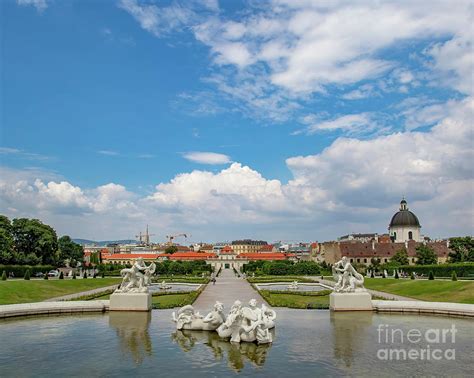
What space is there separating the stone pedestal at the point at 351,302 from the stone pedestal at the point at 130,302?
10922mm

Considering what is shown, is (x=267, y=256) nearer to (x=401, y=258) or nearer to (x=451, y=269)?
(x=401, y=258)

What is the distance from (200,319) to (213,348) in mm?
3350

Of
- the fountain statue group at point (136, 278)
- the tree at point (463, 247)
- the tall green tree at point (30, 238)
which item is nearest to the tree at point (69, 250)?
the tall green tree at point (30, 238)

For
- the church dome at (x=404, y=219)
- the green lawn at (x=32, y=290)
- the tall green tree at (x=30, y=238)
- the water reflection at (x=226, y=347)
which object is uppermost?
the church dome at (x=404, y=219)

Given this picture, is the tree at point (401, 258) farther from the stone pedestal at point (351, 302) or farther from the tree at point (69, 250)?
the stone pedestal at point (351, 302)

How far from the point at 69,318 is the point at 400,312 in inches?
711

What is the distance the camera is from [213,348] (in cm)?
1655

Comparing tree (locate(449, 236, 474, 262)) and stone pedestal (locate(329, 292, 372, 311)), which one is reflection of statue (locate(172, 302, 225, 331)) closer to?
stone pedestal (locate(329, 292, 372, 311))

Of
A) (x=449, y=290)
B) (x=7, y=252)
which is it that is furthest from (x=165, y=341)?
(x=7, y=252)

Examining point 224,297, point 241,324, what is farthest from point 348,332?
point 224,297

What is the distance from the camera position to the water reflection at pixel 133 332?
16047mm

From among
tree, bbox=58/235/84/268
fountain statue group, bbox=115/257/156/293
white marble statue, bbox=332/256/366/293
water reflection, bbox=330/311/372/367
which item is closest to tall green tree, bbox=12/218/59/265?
tree, bbox=58/235/84/268

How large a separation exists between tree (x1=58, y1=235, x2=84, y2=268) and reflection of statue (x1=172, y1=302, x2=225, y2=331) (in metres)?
92.2

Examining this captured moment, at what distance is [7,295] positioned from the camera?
1476 inches
